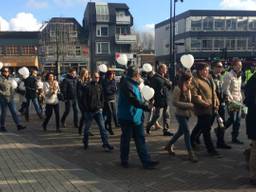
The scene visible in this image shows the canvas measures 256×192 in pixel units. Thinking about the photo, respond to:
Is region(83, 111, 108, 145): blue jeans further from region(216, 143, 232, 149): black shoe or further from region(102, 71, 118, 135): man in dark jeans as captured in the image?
region(216, 143, 232, 149): black shoe

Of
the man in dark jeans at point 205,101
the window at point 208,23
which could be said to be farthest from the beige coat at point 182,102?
the window at point 208,23

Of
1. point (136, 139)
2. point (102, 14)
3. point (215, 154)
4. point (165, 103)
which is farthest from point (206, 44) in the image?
point (136, 139)

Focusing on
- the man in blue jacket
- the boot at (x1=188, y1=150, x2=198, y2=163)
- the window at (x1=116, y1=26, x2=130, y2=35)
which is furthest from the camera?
the window at (x1=116, y1=26, x2=130, y2=35)

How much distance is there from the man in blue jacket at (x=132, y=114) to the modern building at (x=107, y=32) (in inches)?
2555

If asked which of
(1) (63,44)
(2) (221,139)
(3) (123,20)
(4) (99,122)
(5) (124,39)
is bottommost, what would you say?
(2) (221,139)

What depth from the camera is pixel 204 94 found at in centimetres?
827

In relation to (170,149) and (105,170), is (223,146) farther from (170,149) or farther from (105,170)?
(105,170)

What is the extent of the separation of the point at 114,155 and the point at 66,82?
4488mm

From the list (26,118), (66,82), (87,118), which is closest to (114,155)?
(87,118)

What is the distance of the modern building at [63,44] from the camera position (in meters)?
67.9

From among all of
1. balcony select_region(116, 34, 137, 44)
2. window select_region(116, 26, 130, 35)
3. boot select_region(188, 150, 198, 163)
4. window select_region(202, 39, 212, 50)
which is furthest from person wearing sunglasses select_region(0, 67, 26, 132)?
window select_region(202, 39, 212, 50)

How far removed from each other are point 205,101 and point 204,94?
154mm

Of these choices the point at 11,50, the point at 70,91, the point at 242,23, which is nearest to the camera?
the point at 70,91

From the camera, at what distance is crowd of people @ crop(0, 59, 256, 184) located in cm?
745
